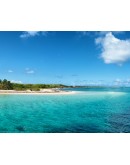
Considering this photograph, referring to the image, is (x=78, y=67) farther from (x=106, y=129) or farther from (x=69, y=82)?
(x=106, y=129)

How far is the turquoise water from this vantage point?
652 centimetres

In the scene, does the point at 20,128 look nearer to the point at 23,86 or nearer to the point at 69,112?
the point at 23,86

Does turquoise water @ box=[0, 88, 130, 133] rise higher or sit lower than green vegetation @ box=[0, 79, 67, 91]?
lower

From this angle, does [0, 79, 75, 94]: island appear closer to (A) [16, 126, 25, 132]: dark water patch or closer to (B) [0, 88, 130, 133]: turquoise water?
(B) [0, 88, 130, 133]: turquoise water

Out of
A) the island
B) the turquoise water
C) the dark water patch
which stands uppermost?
the island

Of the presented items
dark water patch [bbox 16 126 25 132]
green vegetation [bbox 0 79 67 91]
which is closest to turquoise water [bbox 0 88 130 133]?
dark water patch [bbox 16 126 25 132]

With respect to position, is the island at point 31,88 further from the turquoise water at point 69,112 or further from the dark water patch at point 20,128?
the dark water patch at point 20,128

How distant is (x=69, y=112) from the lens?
6633 mm

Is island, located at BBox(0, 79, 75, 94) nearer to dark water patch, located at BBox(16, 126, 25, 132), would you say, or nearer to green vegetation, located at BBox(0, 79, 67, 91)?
green vegetation, located at BBox(0, 79, 67, 91)

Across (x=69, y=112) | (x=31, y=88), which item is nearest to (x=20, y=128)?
(x=31, y=88)

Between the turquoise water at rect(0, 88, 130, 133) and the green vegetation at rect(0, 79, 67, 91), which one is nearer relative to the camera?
the turquoise water at rect(0, 88, 130, 133)

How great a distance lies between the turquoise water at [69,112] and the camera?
652cm
